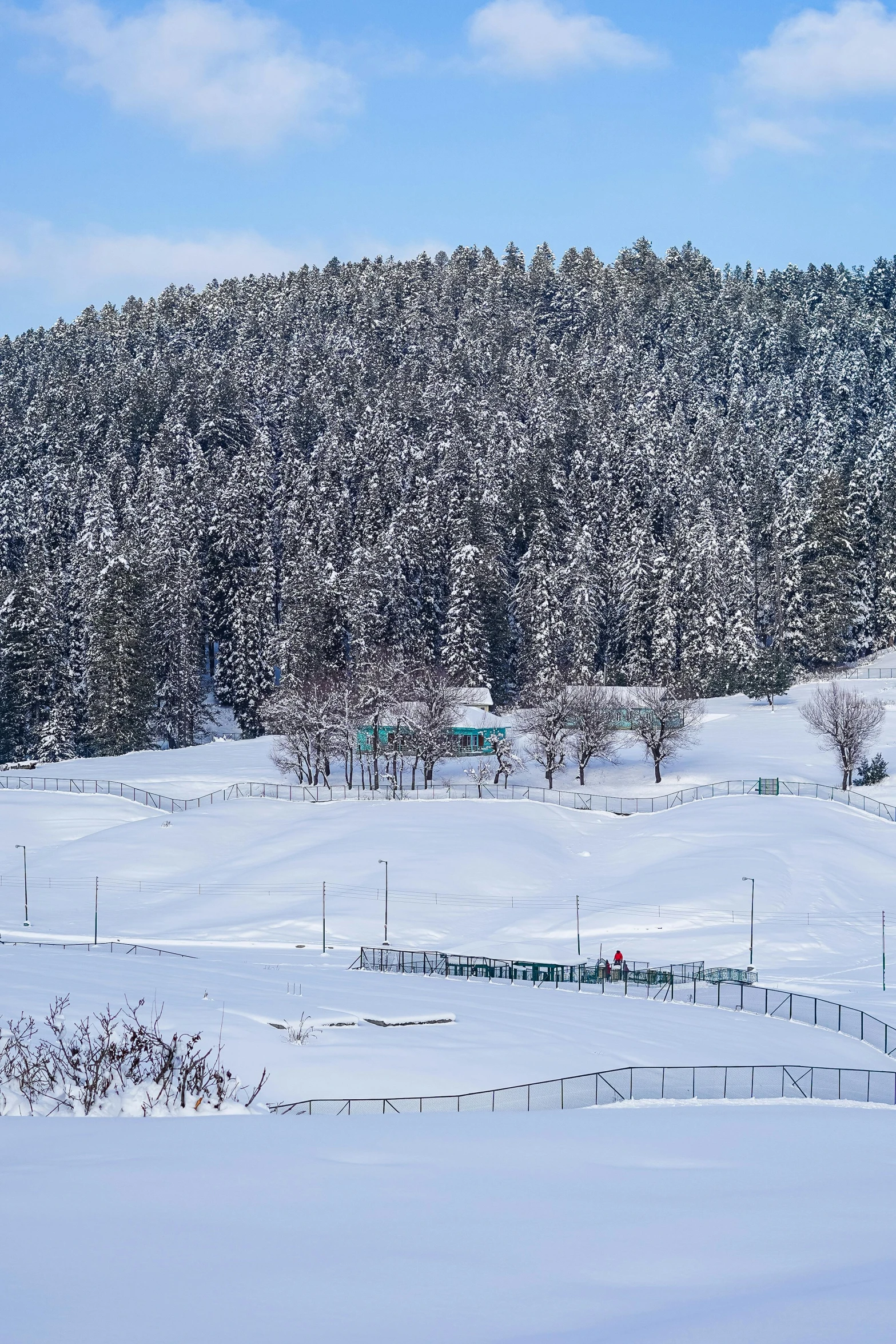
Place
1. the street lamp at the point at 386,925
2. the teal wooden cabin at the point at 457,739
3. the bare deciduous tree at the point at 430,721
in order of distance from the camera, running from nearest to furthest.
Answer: the street lamp at the point at 386,925 → the bare deciduous tree at the point at 430,721 → the teal wooden cabin at the point at 457,739

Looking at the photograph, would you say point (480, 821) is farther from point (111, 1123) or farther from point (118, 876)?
point (111, 1123)

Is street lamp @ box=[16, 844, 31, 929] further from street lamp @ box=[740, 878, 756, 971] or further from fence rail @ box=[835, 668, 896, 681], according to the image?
fence rail @ box=[835, 668, 896, 681]

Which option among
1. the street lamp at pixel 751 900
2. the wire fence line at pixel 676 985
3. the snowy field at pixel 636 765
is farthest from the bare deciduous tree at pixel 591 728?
the wire fence line at pixel 676 985

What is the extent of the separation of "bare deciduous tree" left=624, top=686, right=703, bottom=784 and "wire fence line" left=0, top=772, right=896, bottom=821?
167 inches

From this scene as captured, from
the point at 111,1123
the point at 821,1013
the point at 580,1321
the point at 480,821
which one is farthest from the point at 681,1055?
the point at 480,821

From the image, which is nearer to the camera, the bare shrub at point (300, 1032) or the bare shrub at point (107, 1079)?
the bare shrub at point (107, 1079)

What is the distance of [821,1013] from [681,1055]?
7.88 metres

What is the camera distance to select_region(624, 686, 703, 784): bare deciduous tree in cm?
7800

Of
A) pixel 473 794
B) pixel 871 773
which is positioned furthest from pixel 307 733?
pixel 871 773

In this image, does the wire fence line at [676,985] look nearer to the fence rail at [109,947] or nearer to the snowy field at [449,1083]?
the snowy field at [449,1083]

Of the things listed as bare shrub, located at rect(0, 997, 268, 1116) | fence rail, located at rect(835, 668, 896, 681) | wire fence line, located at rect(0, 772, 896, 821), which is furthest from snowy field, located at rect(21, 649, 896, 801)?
bare shrub, located at rect(0, 997, 268, 1116)

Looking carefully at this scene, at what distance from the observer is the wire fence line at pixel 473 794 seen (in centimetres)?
6919

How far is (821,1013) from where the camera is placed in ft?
118

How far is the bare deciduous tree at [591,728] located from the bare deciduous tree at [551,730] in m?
0.53
